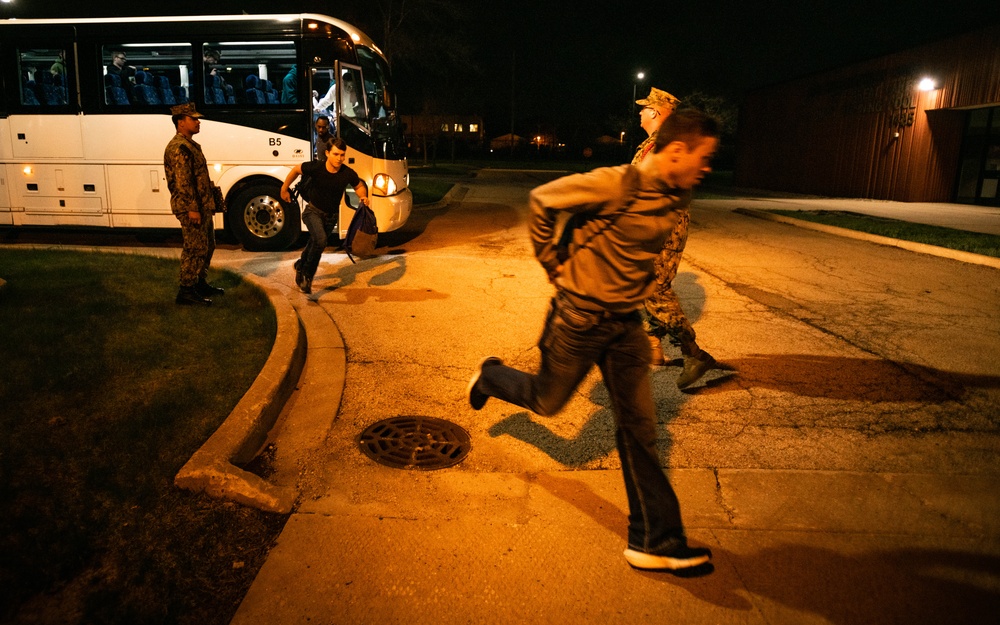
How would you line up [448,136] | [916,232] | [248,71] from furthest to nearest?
[448,136], [916,232], [248,71]

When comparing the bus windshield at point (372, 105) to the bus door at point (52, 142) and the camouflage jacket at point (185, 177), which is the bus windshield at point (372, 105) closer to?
the camouflage jacket at point (185, 177)

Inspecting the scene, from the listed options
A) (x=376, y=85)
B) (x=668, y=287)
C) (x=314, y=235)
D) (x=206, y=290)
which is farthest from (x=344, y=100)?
(x=668, y=287)

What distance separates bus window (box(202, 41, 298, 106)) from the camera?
33.9ft

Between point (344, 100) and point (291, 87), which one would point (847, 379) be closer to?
point (344, 100)

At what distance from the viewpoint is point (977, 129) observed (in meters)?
23.8

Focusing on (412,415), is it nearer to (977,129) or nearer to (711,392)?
(711,392)

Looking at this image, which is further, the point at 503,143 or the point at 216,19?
the point at 503,143

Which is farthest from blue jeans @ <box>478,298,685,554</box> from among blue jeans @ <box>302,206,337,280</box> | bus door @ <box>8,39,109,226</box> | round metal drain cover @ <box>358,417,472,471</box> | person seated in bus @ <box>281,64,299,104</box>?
bus door @ <box>8,39,109,226</box>

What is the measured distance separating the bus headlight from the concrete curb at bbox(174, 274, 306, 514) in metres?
Result: 5.23

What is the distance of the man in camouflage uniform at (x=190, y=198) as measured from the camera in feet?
21.1

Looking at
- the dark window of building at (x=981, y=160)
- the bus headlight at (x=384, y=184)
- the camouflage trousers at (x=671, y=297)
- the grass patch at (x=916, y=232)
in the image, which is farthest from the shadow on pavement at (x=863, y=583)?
the dark window of building at (x=981, y=160)

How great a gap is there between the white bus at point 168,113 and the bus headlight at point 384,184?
0.07 ft

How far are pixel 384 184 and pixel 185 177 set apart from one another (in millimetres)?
4097

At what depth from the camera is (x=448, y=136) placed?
77000 millimetres
